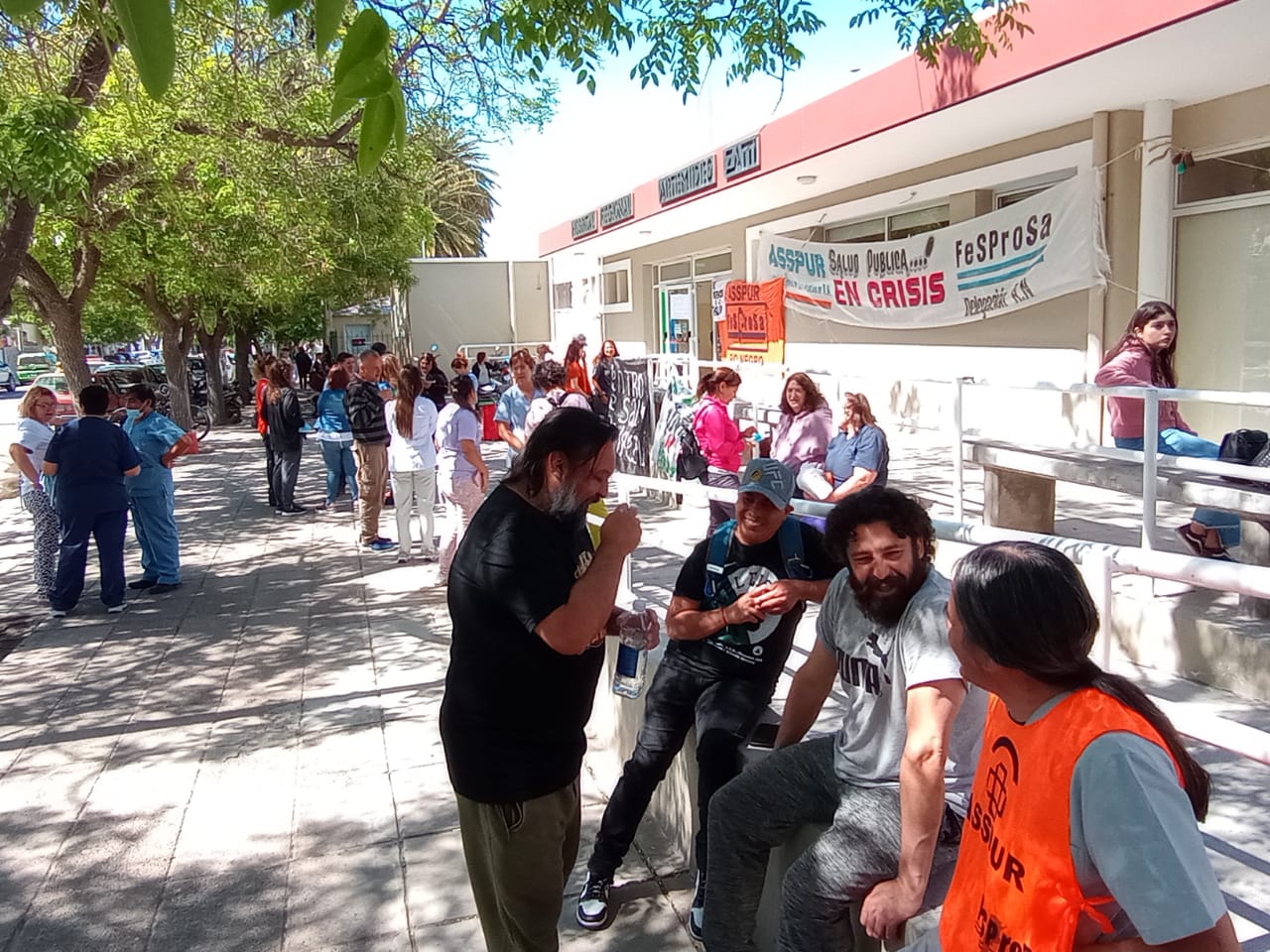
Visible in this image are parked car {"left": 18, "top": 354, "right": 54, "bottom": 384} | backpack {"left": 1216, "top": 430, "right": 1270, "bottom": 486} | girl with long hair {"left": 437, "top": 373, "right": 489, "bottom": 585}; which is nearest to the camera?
backpack {"left": 1216, "top": 430, "right": 1270, "bottom": 486}

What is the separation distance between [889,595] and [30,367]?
60.5m

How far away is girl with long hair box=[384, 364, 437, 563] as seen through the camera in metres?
8.13

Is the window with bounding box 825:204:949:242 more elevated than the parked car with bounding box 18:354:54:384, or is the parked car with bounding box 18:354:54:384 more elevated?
the window with bounding box 825:204:949:242

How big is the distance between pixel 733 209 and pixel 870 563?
44.1 feet

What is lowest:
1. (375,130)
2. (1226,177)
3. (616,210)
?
(375,130)

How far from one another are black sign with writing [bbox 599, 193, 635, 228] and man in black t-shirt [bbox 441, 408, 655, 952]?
14799mm

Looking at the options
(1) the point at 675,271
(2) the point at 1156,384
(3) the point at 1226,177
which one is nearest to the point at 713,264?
(1) the point at 675,271

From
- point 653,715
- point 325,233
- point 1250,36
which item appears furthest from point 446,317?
point 653,715

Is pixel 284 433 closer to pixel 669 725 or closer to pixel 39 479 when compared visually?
pixel 39 479

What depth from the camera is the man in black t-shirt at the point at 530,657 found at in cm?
233

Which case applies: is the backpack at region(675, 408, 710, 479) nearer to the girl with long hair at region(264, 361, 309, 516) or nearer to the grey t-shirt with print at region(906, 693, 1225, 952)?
the girl with long hair at region(264, 361, 309, 516)

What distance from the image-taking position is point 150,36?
1317mm

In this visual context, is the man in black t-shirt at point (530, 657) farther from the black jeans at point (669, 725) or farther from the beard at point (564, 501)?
the black jeans at point (669, 725)

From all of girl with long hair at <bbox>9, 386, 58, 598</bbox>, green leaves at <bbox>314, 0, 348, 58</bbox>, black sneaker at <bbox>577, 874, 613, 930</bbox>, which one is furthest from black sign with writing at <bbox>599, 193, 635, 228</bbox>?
green leaves at <bbox>314, 0, 348, 58</bbox>
